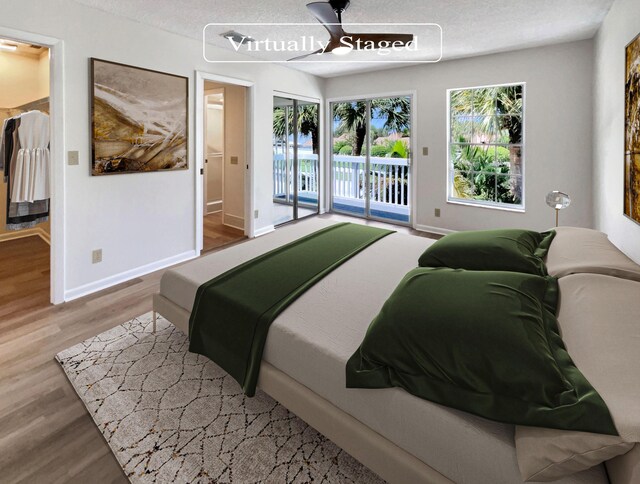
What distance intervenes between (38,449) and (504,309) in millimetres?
2035

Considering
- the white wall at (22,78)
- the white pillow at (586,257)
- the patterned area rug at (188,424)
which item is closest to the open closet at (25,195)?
the white wall at (22,78)

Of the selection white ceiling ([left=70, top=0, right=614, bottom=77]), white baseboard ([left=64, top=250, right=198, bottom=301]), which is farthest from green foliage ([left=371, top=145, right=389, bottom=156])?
white baseboard ([left=64, top=250, right=198, bottom=301])

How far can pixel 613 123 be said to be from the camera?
10.2 feet

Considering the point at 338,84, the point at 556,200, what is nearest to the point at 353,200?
the point at 338,84

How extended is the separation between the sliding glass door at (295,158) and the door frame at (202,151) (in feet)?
2.17

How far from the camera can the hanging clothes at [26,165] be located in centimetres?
341

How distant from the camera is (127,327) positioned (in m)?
2.75

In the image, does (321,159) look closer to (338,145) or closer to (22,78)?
(338,145)

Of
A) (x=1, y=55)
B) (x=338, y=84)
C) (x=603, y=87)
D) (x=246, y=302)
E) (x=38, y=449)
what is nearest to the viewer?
(x=38, y=449)

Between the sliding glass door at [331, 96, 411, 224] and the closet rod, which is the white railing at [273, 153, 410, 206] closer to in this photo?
the sliding glass door at [331, 96, 411, 224]

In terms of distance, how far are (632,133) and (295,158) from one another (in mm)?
4477

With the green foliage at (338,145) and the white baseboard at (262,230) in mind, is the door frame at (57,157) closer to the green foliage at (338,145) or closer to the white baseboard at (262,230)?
the white baseboard at (262,230)

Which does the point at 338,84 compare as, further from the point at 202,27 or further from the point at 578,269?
the point at 578,269

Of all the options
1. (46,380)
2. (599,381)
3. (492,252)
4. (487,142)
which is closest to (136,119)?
(46,380)
